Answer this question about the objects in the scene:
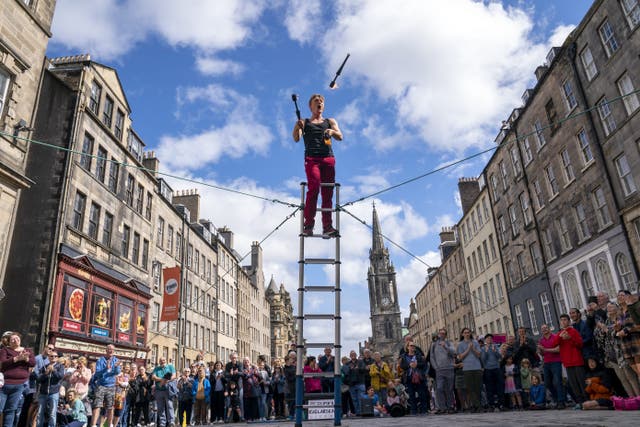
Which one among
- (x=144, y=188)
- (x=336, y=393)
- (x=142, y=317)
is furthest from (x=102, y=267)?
(x=336, y=393)

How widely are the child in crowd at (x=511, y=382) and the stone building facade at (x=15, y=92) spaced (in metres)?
15.1

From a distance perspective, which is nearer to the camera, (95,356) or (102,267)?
(95,356)

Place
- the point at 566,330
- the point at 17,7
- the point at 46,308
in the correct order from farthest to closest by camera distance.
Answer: the point at 46,308 → the point at 17,7 → the point at 566,330

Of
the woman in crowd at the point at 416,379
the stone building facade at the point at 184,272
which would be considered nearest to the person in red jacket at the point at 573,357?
the woman in crowd at the point at 416,379

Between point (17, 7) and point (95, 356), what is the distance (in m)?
15.1

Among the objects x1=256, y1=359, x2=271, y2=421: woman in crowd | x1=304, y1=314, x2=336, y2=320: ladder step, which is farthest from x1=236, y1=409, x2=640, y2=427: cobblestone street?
x1=256, y1=359, x2=271, y2=421: woman in crowd

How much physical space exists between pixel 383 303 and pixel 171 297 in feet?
311

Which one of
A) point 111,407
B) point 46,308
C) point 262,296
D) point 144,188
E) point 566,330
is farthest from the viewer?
point 262,296

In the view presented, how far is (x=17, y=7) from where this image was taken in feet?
50.1

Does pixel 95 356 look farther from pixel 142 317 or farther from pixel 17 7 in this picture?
pixel 17 7

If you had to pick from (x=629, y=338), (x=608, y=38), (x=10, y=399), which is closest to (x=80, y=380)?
(x=10, y=399)

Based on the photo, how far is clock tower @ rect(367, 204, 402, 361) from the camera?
367ft

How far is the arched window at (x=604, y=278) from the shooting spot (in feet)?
67.5

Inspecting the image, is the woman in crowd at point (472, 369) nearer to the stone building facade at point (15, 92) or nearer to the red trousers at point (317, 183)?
the red trousers at point (317, 183)
